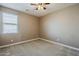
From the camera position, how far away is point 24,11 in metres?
2.01

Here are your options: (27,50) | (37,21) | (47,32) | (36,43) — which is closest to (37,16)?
(37,21)

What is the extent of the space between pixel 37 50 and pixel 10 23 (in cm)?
87

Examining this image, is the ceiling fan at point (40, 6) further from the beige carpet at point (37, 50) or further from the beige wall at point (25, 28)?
the beige carpet at point (37, 50)

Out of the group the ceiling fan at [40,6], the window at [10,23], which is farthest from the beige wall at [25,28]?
the ceiling fan at [40,6]

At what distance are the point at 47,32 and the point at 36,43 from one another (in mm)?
380

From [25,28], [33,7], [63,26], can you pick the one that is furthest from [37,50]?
[33,7]

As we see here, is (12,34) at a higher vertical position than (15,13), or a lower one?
lower

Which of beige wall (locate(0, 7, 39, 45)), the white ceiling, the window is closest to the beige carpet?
beige wall (locate(0, 7, 39, 45))

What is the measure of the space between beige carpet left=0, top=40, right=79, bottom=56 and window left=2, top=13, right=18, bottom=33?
0.39 m

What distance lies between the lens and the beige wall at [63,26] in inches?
Answer: 74.2

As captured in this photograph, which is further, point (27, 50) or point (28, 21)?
point (28, 21)

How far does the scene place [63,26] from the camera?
6.42 ft

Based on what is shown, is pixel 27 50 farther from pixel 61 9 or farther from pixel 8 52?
pixel 61 9

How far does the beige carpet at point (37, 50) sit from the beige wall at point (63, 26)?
17cm
